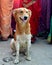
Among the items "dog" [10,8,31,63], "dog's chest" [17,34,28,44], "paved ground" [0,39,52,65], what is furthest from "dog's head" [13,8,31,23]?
"paved ground" [0,39,52,65]

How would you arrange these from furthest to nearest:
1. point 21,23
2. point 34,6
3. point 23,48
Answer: point 34,6, point 23,48, point 21,23

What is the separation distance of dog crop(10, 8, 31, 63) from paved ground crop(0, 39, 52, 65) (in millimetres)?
78

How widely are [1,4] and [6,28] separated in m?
0.33

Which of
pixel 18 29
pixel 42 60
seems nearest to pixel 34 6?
pixel 18 29

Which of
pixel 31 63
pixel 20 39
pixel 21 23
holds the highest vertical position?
pixel 21 23

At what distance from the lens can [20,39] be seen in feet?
6.66

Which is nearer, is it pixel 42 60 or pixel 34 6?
pixel 42 60

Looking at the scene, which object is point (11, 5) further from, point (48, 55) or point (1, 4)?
point (48, 55)

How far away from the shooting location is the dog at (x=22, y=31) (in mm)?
1941

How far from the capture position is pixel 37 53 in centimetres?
226

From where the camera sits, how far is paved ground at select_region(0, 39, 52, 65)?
2.01m

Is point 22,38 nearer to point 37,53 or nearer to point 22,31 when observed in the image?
point 22,31

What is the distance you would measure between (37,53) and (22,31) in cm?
40

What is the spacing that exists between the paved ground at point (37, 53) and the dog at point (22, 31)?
8 cm
